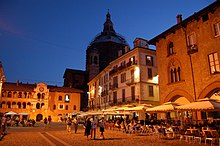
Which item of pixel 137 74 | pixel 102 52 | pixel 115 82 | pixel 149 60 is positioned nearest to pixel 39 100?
pixel 115 82

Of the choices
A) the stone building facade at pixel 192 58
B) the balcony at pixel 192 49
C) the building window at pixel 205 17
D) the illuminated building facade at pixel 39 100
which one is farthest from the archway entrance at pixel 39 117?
the building window at pixel 205 17

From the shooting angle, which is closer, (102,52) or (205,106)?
(205,106)

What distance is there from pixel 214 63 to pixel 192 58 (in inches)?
97.4

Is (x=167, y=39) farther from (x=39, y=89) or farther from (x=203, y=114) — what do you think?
(x=39, y=89)

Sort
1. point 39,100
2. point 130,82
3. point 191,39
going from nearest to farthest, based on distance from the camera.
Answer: point 191,39, point 130,82, point 39,100

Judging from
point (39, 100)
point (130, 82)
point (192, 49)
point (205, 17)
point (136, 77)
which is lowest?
point (39, 100)

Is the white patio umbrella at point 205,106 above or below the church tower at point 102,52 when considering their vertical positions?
below

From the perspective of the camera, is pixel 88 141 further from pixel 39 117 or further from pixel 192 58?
pixel 39 117

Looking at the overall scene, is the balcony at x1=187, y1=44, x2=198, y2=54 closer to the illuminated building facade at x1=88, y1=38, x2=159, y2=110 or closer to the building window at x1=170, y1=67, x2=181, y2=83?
the building window at x1=170, y1=67, x2=181, y2=83

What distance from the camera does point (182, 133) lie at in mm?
14164

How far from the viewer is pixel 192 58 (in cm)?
1970

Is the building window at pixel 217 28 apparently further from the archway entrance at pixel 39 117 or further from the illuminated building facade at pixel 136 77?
the archway entrance at pixel 39 117

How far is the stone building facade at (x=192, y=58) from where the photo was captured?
1764 centimetres

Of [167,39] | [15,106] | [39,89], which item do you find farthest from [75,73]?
[167,39]
